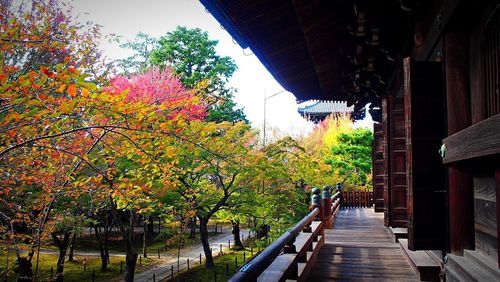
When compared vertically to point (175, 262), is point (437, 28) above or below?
above

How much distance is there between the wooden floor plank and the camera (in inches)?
212

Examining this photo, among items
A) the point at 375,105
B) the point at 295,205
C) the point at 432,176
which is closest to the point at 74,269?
the point at 295,205

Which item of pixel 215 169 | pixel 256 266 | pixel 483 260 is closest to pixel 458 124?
pixel 483 260

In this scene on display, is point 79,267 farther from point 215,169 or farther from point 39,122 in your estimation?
point 39,122

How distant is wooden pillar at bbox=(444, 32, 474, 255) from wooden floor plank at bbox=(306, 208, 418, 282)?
7.57 feet

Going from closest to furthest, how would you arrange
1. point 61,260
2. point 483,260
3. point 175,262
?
1. point 483,260
2. point 61,260
3. point 175,262

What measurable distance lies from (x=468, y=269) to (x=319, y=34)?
3250mm

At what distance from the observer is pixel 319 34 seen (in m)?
4.89

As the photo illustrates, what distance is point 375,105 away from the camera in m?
10.8

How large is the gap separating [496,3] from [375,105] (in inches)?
331

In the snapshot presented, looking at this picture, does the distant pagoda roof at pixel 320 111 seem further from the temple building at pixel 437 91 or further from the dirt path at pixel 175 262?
the temple building at pixel 437 91

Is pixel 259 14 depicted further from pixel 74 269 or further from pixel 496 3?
pixel 74 269

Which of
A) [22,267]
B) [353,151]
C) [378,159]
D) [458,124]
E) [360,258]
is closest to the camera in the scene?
[458,124]

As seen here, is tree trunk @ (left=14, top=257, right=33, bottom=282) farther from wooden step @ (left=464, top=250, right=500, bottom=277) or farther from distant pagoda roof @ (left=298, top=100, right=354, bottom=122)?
distant pagoda roof @ (left=298, top=100, right=354, bottom=122)
